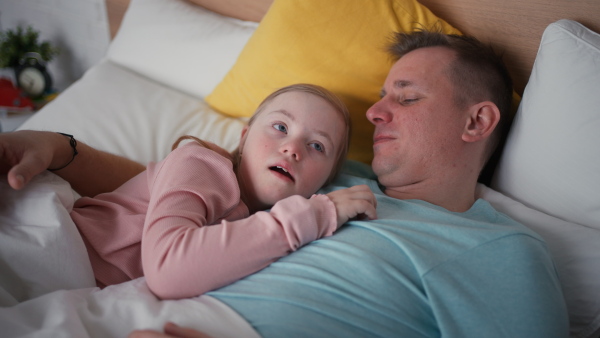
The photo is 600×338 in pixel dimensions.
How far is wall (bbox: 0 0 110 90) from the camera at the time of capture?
2.72 m

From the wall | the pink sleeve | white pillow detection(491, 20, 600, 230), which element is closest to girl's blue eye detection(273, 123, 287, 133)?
the pink sleeve

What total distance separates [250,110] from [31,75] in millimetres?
1557

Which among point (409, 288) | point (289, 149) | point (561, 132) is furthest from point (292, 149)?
point (561, 132)

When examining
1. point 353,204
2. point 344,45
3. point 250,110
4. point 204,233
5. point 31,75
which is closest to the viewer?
point 204,233

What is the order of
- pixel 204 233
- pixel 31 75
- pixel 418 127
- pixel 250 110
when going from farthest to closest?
pixel 31 75
pixel 250 110
pixel 418 127
pixel 204 233

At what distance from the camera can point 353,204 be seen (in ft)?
3.23

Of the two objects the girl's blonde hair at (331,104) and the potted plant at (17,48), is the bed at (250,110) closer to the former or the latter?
the girl's blonde hair at (331,104)

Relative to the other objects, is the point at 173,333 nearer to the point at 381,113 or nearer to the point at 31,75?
the point at 381,113

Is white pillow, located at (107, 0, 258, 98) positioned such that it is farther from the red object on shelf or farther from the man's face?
the man's face

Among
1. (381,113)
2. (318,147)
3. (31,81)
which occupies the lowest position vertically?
(31,81)

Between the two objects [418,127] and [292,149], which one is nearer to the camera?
[292,149]

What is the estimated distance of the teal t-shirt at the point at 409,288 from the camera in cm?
84

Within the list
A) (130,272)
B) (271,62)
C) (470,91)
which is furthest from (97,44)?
(470,91)

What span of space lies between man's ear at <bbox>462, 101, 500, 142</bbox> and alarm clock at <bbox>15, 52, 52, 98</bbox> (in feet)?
7.57
